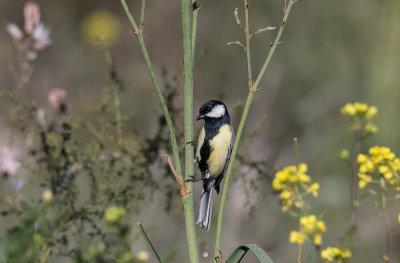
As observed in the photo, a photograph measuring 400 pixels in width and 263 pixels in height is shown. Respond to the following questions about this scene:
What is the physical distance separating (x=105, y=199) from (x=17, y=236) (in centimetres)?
117

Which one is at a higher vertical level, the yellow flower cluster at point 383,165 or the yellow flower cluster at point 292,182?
the yellow flower cluster at point 383,165

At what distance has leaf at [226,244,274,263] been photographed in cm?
171

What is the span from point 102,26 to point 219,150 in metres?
4.09

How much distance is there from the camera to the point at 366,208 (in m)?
4.24

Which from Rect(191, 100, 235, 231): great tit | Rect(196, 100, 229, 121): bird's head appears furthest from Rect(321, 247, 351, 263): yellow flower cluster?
Rect(196, 100, 229, 121): bird's head

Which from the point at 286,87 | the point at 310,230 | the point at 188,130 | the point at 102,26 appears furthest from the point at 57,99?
the point at 102,26

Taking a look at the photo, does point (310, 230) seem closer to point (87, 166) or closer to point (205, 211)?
point (205, 211)

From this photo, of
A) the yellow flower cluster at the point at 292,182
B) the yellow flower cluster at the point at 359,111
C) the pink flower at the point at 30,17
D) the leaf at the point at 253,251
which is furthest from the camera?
the pink flower at the point at 30,17

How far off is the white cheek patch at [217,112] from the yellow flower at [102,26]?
3772 mm

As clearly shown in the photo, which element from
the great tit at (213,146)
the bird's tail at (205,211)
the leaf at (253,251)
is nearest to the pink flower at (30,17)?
the great tit at (213,146)

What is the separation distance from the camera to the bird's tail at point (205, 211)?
2.60m

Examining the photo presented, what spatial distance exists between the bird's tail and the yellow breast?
9 centimetres

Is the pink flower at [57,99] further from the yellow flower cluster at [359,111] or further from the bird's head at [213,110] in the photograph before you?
the yellow flower cluster at [359,111]

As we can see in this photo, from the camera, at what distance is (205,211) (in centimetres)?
269
